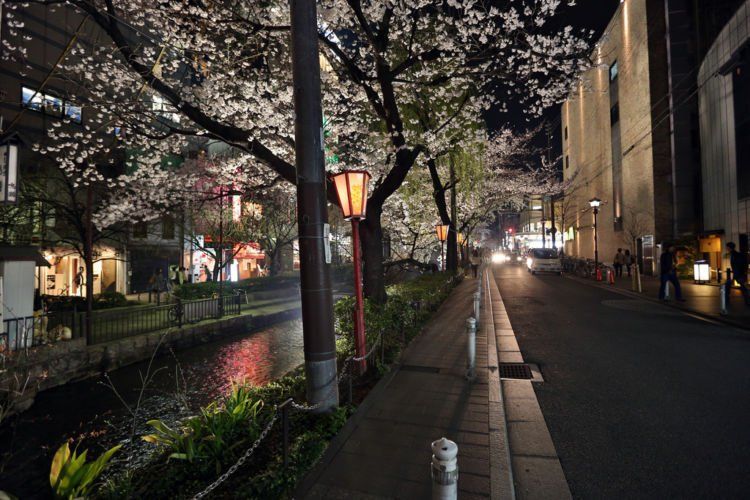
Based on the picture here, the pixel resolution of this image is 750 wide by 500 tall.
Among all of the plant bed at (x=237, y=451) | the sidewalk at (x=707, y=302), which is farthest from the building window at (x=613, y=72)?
the plant bed at (x=237, y=451)

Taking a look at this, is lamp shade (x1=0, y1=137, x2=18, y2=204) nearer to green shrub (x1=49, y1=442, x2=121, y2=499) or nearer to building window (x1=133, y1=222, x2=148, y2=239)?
green shrub (x1=49, y1=442, x2=121, y2=499)

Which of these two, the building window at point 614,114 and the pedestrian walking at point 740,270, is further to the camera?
the building window at point 614,114

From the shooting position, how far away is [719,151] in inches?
750

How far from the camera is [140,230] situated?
24469 mm

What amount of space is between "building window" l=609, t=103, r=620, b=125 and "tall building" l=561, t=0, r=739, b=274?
106 mm

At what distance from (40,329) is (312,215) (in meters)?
9.92

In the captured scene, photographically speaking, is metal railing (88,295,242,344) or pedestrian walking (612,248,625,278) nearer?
metal railing (88,295,242,344)

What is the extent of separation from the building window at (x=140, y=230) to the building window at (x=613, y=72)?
38.4 m

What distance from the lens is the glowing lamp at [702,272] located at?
18547mm

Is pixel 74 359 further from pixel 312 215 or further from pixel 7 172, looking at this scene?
pixel 312 215

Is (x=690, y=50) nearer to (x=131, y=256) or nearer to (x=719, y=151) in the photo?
(x=719, y=151)

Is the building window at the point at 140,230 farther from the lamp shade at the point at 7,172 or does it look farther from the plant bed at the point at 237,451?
the plant bed at the point at 237,451

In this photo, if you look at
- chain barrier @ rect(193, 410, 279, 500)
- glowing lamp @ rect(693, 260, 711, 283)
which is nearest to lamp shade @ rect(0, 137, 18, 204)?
chain barrier @ rect(193, 410, 279, 500)

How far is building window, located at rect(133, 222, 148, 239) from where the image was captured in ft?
78.2
